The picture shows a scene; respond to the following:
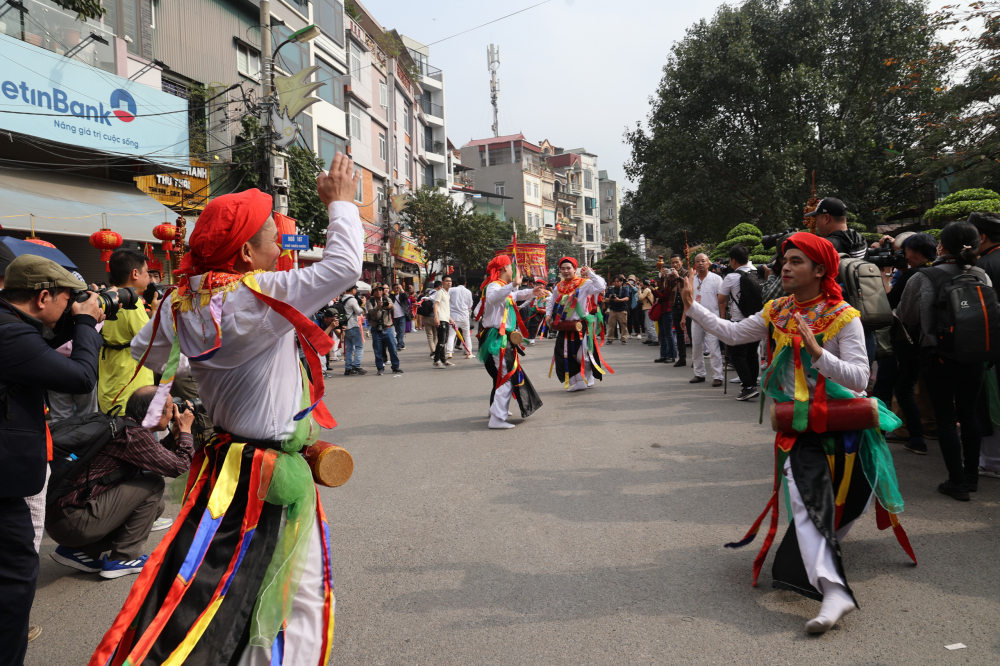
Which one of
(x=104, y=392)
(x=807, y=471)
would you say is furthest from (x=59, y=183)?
(x=807, y=471)

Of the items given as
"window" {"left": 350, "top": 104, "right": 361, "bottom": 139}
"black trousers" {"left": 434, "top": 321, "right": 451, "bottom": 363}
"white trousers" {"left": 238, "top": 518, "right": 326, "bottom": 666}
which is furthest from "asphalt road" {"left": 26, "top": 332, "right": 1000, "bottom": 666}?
"window" {"left": 350, "top": 104, "right": 361, "bottom": 139}

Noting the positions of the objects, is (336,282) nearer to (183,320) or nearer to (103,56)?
(183,320)

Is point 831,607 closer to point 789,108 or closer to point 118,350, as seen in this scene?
point 118,350

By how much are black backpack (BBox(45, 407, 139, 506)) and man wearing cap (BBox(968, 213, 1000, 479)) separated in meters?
5.78

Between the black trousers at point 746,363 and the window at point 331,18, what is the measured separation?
25.8 m

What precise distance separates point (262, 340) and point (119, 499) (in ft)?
7.45

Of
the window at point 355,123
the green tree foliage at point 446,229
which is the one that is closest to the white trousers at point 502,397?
the window at point 355,123

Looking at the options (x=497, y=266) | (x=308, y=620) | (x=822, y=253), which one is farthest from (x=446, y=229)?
(x=308, y=620)

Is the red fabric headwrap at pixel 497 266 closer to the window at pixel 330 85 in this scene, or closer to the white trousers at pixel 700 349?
the white trousers at pixel 700 349

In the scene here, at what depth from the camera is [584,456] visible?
21.0ft

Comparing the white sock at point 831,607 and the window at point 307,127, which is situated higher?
the window at point 307,127

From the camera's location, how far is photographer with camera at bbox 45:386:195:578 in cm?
369

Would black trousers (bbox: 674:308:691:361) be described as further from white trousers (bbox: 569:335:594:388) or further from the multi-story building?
the multi-story building

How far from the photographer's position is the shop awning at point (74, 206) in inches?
486
